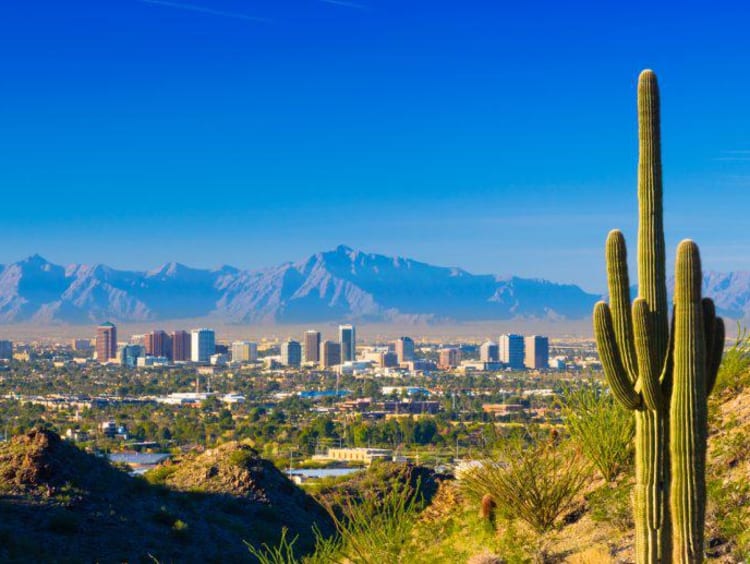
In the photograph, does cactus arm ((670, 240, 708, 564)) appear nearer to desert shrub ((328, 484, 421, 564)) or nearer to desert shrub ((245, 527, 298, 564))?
desert shrub ((328, 484, 421, 564))

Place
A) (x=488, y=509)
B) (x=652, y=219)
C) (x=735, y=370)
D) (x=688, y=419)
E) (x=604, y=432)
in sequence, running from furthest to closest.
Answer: (x=735, y=370) → (x=604, y=432) → (x=488, y=509) → (x=652, y=219) → (x=688, y=419)

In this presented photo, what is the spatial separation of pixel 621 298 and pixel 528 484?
3.71 meters

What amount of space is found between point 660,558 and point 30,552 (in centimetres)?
1244

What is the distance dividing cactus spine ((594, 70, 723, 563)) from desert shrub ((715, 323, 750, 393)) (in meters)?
4.95

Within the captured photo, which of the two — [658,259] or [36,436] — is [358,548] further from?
[36,436]

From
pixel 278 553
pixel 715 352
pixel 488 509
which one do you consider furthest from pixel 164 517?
pixel 715 352

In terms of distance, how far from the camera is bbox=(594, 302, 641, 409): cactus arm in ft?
27.9

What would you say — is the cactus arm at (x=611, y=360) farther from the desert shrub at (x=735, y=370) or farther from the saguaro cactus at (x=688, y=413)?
the desert shrub at (x=735, y=370)

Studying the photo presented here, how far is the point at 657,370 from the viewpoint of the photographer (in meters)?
8.48

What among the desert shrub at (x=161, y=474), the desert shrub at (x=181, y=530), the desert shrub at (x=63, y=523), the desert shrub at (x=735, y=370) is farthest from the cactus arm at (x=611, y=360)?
the desert shrub at (x=161, y=474)

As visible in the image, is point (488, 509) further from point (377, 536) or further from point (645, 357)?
point (645, 357)

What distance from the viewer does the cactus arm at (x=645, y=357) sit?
841cm

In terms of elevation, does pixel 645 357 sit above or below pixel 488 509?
above

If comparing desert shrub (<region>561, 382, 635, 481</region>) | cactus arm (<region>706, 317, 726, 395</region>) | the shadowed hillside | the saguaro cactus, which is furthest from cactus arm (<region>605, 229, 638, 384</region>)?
the shadowed hillside
